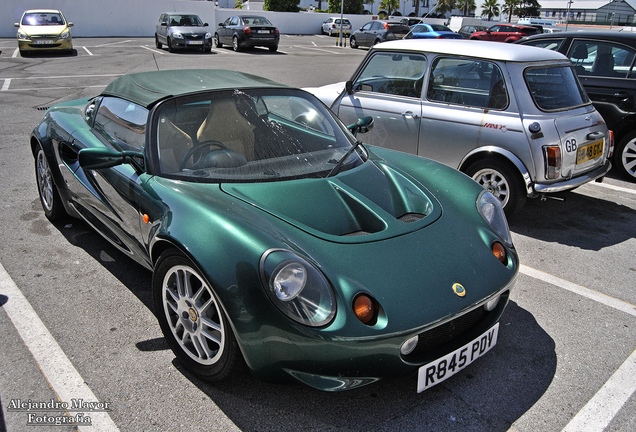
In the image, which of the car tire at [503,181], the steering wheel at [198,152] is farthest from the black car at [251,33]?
the steering wheel at [198,152]

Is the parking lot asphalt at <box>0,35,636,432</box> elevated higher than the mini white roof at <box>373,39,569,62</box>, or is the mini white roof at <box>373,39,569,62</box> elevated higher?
the mini white roof at <box>373,39,569,62</box>

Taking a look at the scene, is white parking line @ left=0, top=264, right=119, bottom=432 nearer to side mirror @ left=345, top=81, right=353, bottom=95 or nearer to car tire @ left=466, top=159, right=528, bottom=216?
car tire @ left=466, top=159, right=528, bottom=216

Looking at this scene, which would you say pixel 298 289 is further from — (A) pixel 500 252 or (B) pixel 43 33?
(B) pixel 43 33

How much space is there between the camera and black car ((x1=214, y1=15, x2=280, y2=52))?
22469mm

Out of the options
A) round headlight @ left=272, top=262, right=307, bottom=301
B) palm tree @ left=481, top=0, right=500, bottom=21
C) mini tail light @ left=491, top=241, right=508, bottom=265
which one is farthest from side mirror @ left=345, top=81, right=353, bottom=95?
palm tree @ left=481, top=0, right=500, bottom=21

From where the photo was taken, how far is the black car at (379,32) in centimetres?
2709

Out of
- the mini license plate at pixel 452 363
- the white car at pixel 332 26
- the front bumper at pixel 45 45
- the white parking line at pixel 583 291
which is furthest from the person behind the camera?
the white car at pixel 332 26

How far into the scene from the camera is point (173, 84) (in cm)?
335

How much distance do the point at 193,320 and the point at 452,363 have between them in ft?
4.16

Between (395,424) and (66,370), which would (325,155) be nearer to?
(395,424)

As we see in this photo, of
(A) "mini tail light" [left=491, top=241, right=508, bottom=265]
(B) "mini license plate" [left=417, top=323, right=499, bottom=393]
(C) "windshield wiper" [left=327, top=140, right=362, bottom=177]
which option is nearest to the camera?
(B) "mini license plate" [left=417, top=323, right=499, bottom=393]

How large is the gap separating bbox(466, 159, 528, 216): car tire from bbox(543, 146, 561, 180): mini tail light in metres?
0.25

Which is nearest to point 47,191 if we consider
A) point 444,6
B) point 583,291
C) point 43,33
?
point 583,291

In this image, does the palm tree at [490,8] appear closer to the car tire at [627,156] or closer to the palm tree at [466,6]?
the palm tree at [466,6]
